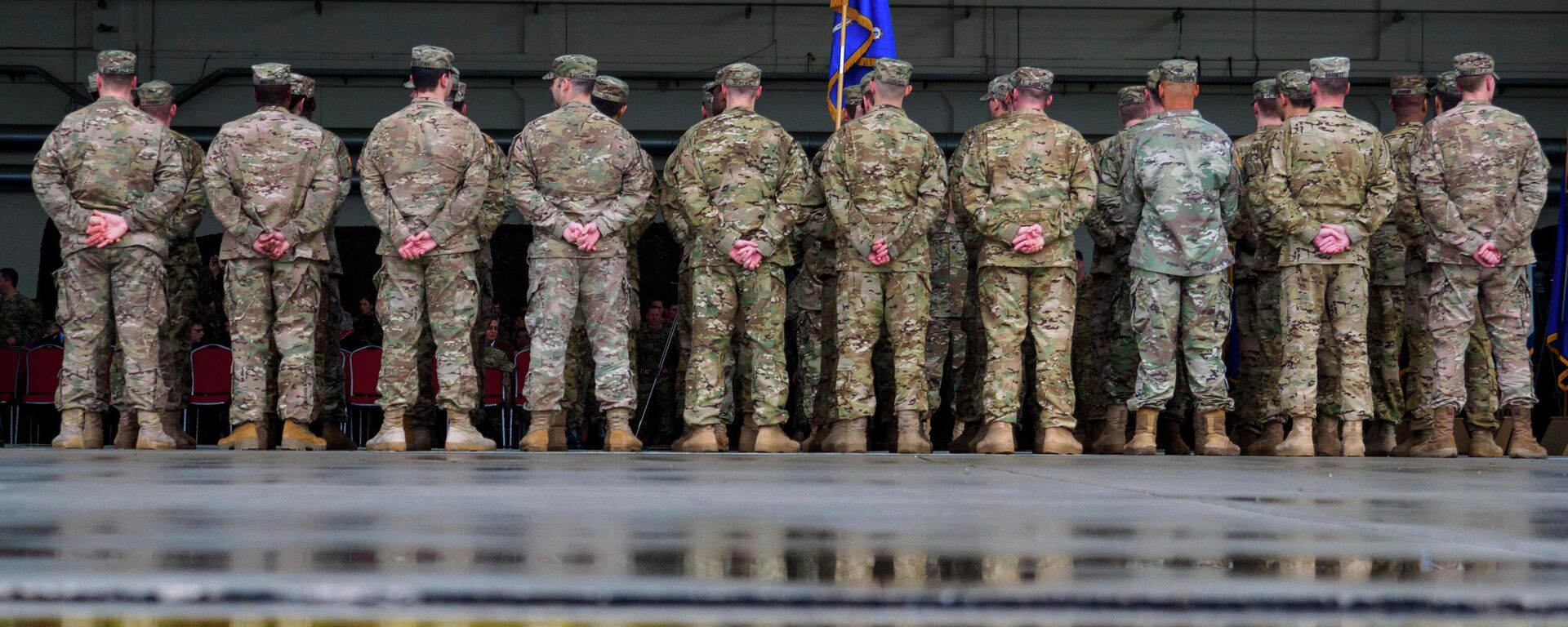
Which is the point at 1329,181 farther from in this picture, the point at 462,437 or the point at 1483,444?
the point at 462,437

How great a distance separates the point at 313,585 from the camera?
82.8 inches

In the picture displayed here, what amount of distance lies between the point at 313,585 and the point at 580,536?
0.73 metres

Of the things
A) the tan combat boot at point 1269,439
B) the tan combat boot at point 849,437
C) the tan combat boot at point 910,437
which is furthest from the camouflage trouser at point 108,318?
the tan combat boot at point 1269,439

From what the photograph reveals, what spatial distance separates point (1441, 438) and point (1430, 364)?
1.54 ft

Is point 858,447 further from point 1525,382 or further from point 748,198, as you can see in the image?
point 1525,382

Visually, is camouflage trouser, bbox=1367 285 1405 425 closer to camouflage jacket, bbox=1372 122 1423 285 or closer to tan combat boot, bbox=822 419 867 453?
camouflage jacket, bbox=1372 122 1423 285

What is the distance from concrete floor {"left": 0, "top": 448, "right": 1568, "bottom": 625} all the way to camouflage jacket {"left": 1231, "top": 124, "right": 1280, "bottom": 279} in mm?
2590

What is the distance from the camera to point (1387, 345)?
7617mm

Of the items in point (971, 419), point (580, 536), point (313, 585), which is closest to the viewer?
point (313, 585)

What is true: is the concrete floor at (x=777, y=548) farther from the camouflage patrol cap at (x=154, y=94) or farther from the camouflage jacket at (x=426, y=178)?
the camouflage patrol cap at (x=154, y=94)

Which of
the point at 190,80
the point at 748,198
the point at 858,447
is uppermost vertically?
the point at 190,80

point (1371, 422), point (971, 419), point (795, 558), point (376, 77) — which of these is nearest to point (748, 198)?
point (971, 419)

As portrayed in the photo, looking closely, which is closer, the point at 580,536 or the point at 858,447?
the point at 580,536

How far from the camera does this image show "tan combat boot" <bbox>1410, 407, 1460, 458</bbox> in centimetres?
706
